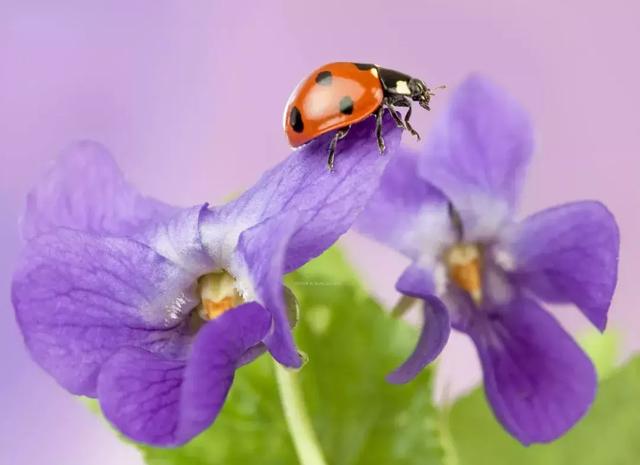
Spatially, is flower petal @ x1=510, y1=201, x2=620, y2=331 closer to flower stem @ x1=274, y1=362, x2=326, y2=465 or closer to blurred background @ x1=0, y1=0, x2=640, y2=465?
flower stem @ x1=274, y1=362, x2=326, y2=465

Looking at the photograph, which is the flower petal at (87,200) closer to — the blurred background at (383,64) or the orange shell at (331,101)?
the orange shell at (331,101)

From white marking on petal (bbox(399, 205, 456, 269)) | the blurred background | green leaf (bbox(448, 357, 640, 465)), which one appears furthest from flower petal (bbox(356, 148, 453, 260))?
the blurred background

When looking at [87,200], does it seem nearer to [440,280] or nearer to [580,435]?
[440,280]

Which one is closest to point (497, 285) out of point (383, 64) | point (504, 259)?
point (504, 259)

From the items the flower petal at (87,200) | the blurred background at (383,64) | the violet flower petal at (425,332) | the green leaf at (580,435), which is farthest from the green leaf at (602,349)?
the blurred background at (383,64)

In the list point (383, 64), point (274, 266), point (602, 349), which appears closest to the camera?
point (274, 266)
